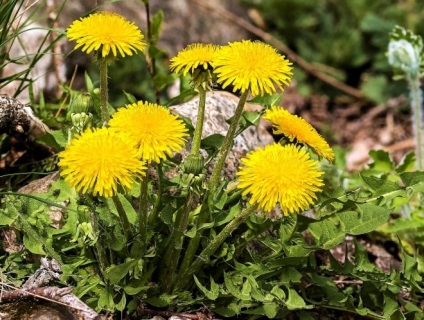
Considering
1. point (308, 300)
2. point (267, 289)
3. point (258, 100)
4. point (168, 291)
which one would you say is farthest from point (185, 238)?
point (258, 100)

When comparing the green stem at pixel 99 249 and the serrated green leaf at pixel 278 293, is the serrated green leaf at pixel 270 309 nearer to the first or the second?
the serrated green leaf at pixel 278 293

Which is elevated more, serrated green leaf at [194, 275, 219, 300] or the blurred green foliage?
the blurred green foliage

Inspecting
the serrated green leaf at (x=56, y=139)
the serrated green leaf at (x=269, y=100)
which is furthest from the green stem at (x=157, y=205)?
the serrated green leaf at (x=269, y=100)

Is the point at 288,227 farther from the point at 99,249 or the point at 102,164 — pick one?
the point at 102,164

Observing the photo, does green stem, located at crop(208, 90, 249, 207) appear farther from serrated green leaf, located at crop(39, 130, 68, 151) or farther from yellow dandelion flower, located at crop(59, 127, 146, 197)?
serrated green leaf, located at crop(39, 130, 68, 151)

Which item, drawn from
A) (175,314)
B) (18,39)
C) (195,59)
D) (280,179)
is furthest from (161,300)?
(18,39)

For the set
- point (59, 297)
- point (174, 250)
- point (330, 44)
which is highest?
point (330, 44)

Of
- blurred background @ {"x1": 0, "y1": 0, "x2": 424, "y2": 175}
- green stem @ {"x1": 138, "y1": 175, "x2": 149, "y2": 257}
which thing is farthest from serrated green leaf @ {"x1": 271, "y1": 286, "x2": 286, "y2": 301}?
blurred background @ {"x1": 0, "y1": 0, "x2": 424, "y2": 175}

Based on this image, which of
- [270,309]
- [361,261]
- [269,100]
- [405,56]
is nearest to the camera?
[270,309]
